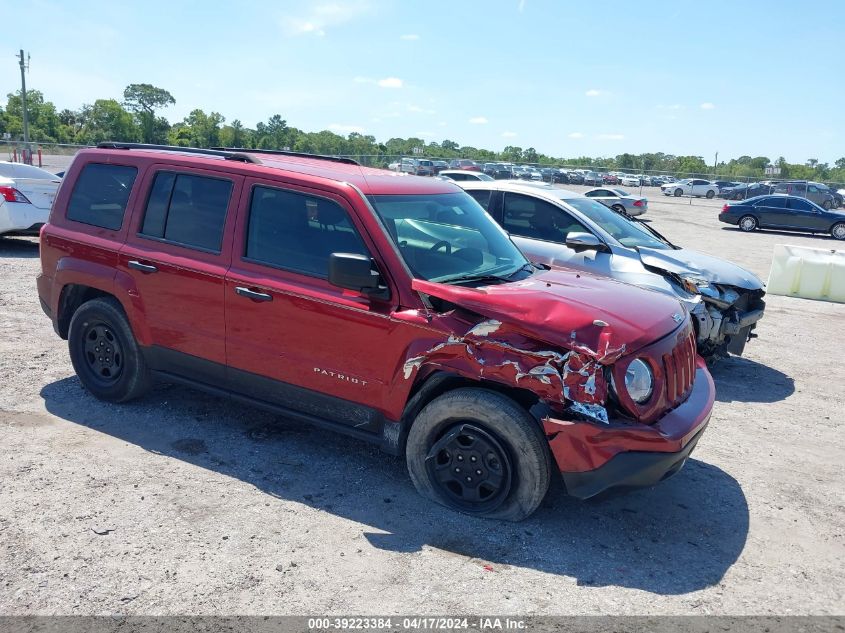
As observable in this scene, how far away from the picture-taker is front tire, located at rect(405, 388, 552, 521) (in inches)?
146


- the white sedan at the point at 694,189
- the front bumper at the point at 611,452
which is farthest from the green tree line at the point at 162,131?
the front bumper at the point at 611,452

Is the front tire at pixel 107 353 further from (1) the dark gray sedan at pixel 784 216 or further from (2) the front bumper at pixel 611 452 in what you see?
(1) the dark gray sedan at pixel 784 216

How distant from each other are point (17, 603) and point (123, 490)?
107 centimetres

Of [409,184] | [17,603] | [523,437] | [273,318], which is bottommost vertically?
[17,603]

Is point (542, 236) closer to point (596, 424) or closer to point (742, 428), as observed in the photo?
point (742, 428)

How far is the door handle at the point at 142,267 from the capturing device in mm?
4875

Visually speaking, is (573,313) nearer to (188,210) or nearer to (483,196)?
(188,210)

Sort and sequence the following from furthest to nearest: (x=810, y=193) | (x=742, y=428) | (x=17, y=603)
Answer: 1. (x=810, y=193)
2. (x=742, y=428)
3. (x=17, y=603)

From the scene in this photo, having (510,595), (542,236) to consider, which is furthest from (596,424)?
(542,236)

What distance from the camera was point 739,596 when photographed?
133 inches

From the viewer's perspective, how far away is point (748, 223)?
2708 centimetres

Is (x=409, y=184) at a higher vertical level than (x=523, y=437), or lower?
higher

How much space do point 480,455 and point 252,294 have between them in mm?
1760

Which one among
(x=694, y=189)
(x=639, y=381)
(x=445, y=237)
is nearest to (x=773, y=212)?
(x=445, y=237)
